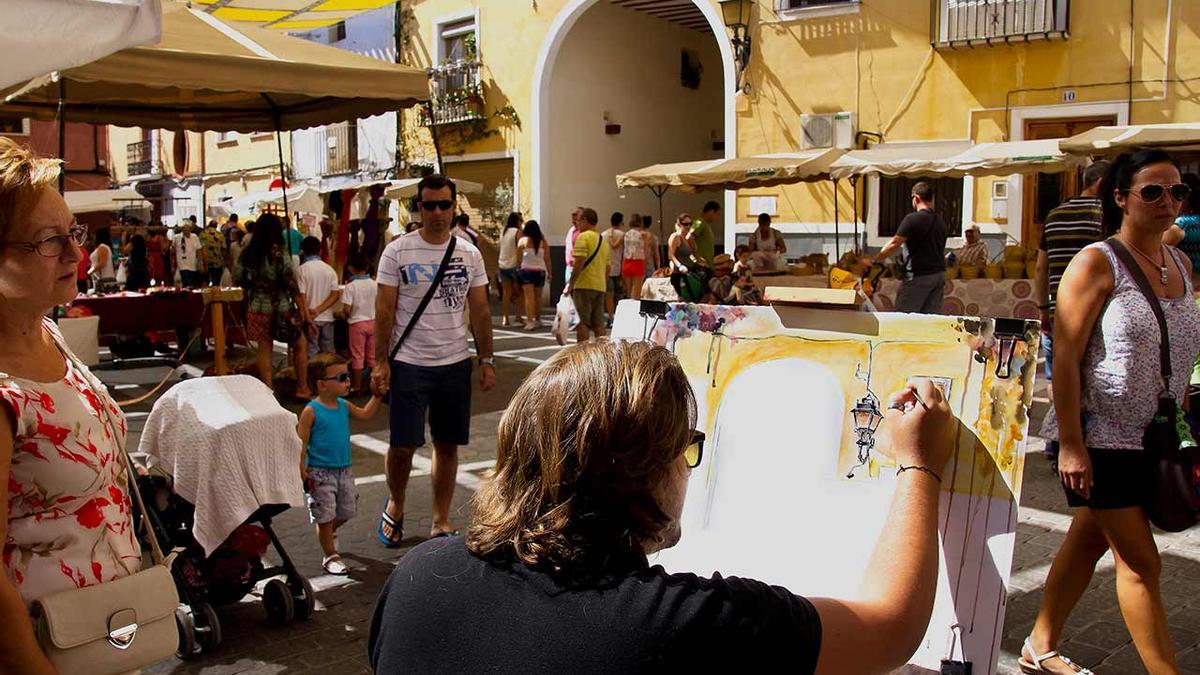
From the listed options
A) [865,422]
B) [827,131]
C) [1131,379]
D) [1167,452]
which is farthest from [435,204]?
[827,131]

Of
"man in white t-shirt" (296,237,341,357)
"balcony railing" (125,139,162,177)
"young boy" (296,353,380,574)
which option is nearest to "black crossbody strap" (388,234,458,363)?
"young boy" (296,353,380,574)

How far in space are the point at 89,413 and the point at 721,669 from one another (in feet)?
4.66

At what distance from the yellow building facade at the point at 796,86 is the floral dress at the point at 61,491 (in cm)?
1397

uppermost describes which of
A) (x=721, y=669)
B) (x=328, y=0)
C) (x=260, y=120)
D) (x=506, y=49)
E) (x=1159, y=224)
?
(x=506, y=49)

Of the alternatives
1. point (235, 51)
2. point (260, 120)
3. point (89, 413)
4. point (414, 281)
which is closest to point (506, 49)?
point (260, 120)

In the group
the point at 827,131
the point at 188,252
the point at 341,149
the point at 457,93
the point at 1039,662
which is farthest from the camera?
the point at 341,149

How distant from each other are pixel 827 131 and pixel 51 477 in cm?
1512

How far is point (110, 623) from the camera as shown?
2.10 metres

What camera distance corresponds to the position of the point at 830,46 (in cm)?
1608

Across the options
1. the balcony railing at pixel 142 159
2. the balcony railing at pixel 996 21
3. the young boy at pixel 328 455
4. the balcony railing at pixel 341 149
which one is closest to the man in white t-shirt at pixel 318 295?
the young boy at pixel 328 455

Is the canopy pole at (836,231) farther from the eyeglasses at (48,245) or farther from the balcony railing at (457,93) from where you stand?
the eyeglasses at (48,245)

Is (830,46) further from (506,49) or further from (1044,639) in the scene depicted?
(1044,639)

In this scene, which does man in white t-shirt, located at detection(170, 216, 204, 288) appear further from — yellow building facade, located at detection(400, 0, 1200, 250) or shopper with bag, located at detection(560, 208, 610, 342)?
shopper with bag, located at detection(560, 208, 610, 342)

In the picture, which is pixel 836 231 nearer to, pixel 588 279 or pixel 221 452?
pixel 588 279
